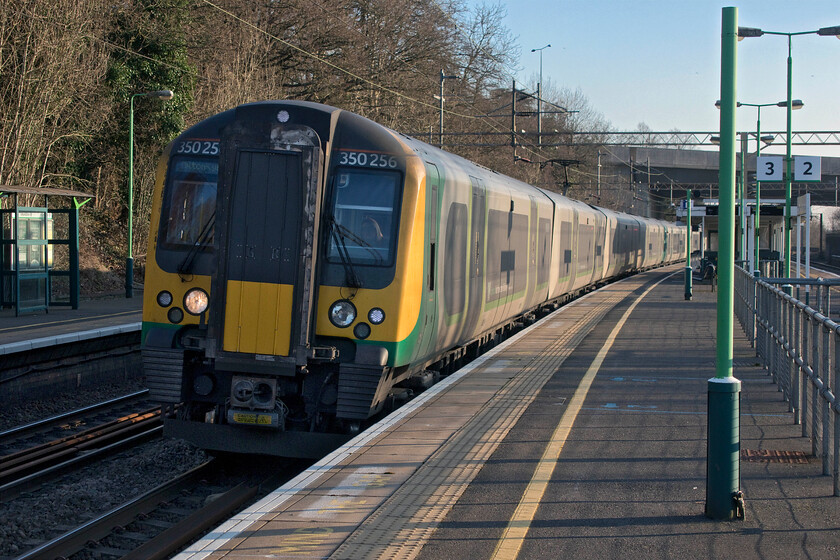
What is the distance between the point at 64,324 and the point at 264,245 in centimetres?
1024

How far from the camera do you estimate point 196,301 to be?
26.6 feet

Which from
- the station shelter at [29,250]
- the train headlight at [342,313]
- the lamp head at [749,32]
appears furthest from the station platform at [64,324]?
the lamp head at [749,32]

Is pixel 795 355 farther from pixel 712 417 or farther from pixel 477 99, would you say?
pixel 477 99

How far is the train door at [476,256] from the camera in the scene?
11.1m

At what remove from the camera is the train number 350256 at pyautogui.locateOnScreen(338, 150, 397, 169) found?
320 inches

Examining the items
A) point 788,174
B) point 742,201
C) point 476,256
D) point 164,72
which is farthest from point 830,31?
point 164,72

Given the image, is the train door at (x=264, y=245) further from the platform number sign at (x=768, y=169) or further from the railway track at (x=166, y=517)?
the platform number sign at (x=768, y=169)

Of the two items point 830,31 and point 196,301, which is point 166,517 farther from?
point 830,31

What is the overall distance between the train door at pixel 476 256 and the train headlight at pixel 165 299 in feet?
13.2

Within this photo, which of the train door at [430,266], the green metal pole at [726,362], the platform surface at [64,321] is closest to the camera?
the green metal pole at [726,362]

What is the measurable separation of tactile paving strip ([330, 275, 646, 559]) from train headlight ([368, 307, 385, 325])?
3.98 ft

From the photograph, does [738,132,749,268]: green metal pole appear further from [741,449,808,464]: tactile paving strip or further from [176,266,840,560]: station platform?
[741,449,808,464]: tactile paving strip

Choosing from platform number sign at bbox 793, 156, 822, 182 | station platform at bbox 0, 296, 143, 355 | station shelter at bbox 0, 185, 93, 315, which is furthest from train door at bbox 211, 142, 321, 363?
platform number sign at bbox 793, 156, 822, 182

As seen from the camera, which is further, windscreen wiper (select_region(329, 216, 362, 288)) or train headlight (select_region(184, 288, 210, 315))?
train headlight (select_region(184, 288, 210, 315))
